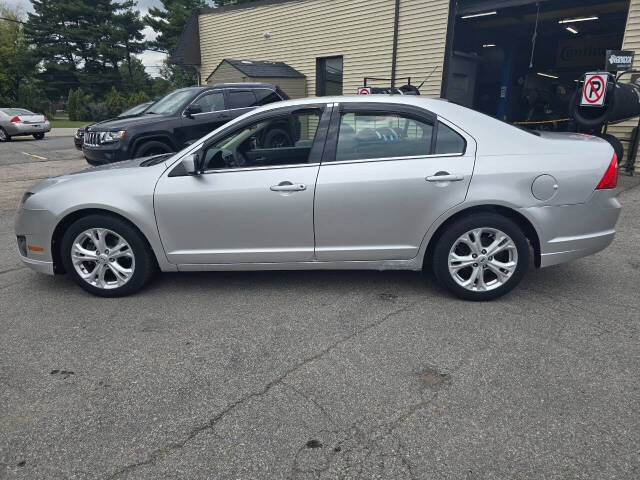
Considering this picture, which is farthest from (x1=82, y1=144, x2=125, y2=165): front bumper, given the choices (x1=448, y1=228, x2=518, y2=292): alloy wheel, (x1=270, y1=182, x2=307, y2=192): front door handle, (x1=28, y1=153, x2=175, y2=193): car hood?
(x1=448, y1=228, x2=518, y2=292): alloy wheel

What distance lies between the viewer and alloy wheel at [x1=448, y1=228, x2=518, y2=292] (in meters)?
3.66

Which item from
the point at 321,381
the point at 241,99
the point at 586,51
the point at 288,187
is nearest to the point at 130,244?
the point at 288,187

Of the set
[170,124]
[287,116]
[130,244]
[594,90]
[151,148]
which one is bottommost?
[130,244]

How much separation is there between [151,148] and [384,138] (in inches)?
238

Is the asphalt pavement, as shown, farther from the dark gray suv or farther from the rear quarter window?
the dark gray suv

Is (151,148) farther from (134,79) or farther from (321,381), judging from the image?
(134,79)

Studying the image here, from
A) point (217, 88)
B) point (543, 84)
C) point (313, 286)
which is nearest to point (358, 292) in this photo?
point (313, 286)

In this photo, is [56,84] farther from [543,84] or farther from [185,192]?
[185,192]

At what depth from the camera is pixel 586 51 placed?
648 inches

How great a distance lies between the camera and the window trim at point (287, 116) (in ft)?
12.3

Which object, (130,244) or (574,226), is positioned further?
(130,244)

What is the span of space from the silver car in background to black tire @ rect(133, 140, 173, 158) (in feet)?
51.0

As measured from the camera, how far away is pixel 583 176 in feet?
11.7

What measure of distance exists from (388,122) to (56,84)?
2115 inches
